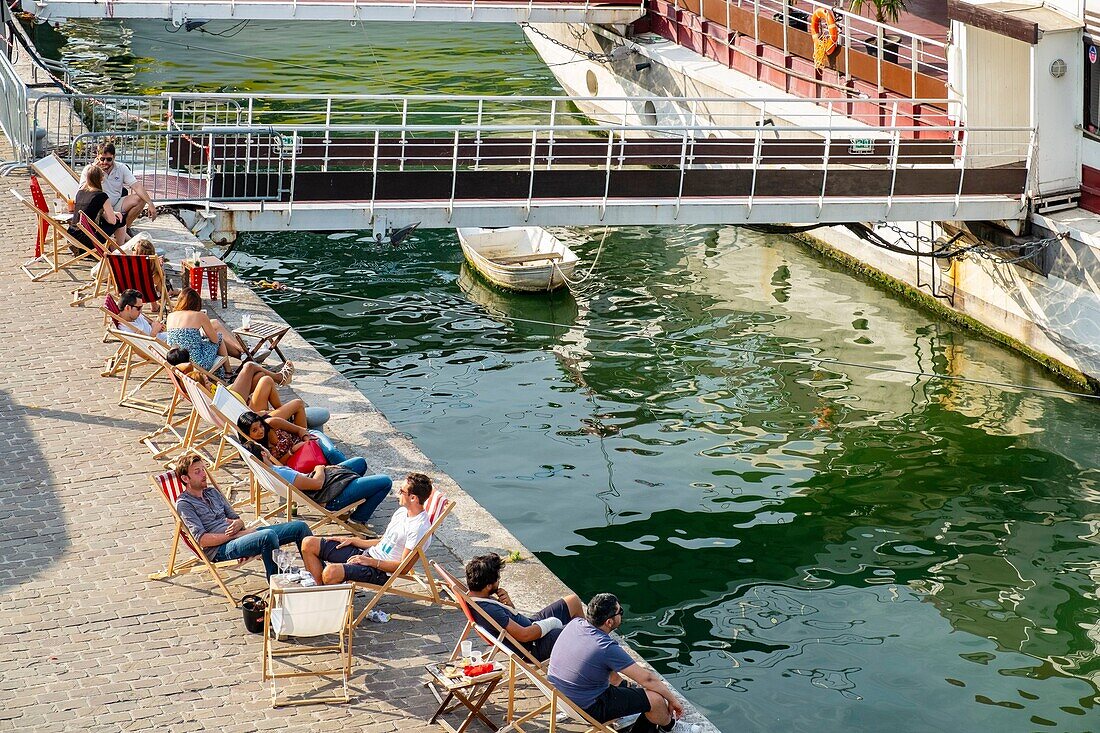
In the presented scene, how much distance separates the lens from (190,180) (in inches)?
730

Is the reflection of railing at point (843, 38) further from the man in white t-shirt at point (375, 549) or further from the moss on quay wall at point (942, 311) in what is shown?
the man in white t-shirt at point (375, 549)

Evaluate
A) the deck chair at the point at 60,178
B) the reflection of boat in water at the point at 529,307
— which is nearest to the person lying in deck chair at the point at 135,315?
the deck chair at the point at 60,178

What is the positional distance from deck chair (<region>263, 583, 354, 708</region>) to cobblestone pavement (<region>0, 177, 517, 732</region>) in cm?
12

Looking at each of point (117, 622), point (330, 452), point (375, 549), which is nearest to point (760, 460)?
point (330, 452)

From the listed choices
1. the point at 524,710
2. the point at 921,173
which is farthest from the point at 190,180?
the point at 524,710

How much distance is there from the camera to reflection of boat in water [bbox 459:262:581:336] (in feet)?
70.1

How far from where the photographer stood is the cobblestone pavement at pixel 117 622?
910cm

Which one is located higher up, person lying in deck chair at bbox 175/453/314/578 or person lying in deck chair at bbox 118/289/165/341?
person lying in deck chair at bbox 118/289/165/341

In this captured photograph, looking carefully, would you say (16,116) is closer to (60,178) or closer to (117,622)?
(60,178)

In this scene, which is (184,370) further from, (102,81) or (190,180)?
(102,81)

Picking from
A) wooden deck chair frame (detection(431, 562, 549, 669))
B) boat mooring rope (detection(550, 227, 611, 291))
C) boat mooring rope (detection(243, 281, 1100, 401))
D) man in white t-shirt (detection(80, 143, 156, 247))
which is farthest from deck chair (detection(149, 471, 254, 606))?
boat mooring rope (detection(550, 227, 611, 291))

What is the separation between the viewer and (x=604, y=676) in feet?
29.3

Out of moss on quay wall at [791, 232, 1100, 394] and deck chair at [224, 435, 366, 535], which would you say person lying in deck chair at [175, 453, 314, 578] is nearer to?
deck chair at [224, 435, 366, 535]

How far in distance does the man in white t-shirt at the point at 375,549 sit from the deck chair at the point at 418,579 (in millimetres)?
92
